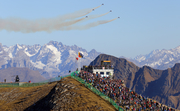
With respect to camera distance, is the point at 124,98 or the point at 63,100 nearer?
the point at 63,100

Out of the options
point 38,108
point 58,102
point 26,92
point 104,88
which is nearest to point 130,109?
point 104,88

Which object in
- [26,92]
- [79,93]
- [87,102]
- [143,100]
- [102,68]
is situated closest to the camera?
[87,102]

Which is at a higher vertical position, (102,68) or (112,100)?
(102,68)

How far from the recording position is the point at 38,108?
202 ft

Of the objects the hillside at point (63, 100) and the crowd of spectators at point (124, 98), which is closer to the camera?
the hillside at point (63, 100)

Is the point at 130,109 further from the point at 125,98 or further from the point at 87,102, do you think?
the point at 87,102

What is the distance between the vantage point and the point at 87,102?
2208 inches

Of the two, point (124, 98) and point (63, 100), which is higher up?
point (63, 100)

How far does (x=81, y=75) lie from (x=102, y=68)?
104 feet

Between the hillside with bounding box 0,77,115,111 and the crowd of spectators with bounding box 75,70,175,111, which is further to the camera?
the crowd of spectators with bounding box 75,70,175,111

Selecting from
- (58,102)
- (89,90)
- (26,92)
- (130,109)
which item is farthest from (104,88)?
(26,92)

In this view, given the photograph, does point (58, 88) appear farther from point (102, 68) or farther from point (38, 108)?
point (102, 68)

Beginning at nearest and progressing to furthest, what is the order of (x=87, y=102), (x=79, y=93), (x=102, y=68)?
1. (x=87, y=102)
2. (x=79, y=93)
3. (x=102, y=68)

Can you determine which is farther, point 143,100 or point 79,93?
point 143,100
